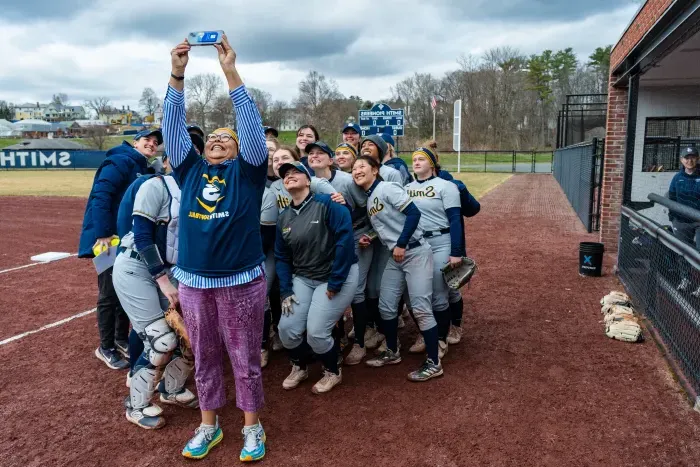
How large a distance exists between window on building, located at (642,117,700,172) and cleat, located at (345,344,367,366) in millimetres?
8144

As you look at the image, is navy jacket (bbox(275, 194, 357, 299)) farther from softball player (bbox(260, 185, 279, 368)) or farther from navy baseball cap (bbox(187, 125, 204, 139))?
navy baseball cap (bbox(187, 125, 204, 139))

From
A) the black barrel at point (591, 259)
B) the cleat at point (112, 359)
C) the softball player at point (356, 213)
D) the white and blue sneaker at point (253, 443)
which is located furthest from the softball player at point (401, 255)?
the black barrel at point (591, 259)

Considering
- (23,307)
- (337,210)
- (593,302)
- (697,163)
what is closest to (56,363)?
(23,307)

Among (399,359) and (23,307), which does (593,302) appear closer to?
(399,359)

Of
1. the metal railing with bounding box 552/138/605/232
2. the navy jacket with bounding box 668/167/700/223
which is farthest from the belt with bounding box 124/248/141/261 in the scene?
the metal railing with bounding box 552/138/605/232

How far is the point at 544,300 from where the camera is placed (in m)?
6.51

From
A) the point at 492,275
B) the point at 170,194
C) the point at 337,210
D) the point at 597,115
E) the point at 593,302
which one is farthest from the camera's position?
the point at 597,115

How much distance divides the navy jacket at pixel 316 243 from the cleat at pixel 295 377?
2.30 ft

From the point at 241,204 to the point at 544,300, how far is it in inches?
183

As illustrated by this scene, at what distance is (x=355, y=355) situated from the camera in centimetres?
482

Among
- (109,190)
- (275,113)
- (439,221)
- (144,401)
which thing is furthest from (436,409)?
(275,113)

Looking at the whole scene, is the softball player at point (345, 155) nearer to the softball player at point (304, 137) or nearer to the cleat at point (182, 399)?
the softball player at point (304, 137)

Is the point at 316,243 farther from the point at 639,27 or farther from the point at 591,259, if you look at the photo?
the point at 639,27

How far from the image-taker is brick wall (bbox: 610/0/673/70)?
554cm
